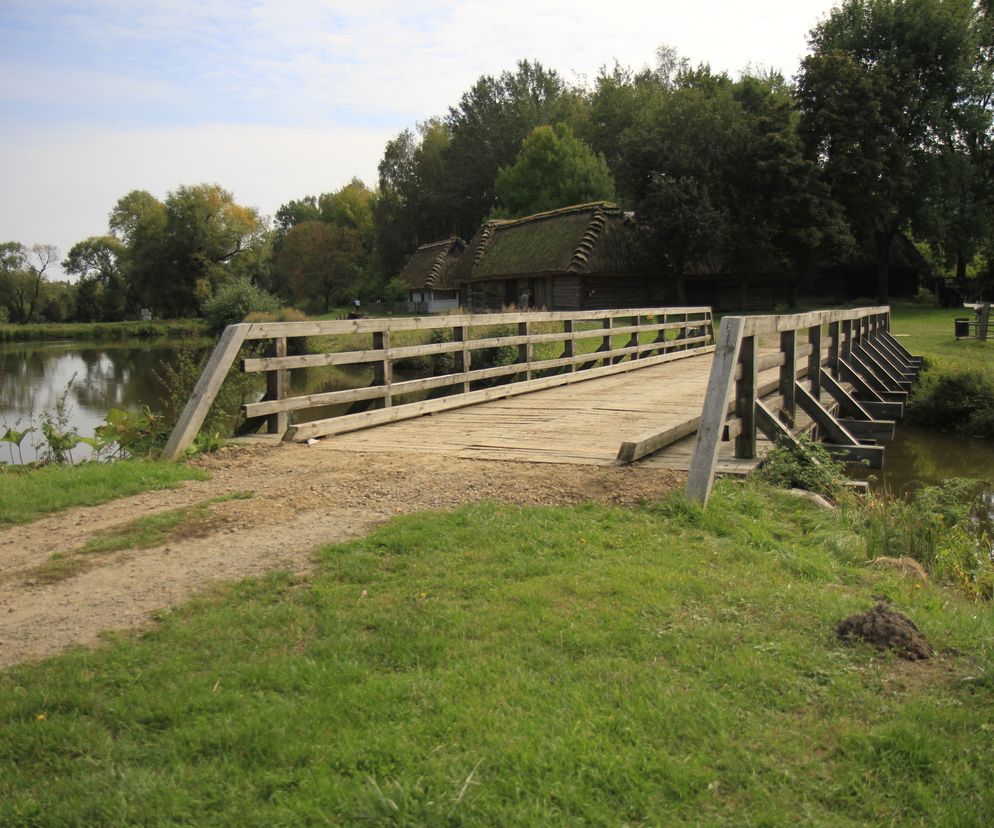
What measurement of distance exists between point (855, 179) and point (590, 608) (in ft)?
112

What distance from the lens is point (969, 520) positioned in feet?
25.7

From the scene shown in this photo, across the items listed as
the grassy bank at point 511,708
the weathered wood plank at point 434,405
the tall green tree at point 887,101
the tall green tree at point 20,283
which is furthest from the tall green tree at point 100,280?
the grassy bank at point 511,708

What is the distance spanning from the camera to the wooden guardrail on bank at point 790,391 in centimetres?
573

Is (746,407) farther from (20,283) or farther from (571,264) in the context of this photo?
(20,283)

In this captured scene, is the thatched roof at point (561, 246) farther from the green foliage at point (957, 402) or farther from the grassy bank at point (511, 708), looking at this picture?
the grassy bank at point (511, 708)

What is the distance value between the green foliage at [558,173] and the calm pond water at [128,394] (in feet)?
75.4

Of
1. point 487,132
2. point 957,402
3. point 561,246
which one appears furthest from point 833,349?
point 487,132

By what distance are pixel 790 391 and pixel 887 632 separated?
5003 mm

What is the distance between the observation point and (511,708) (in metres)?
2.92

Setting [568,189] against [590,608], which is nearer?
[590,608]

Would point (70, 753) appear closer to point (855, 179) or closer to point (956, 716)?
point (956, 716)

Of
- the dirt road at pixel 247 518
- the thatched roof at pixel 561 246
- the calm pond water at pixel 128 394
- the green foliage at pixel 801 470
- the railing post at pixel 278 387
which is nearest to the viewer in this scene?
the dirt road at pixel 247 518

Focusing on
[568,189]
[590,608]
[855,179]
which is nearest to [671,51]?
[568,189]

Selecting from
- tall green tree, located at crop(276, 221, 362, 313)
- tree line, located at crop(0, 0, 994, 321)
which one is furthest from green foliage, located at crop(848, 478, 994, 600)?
tall green tree, located at crop(276, 221, 362, 313)
